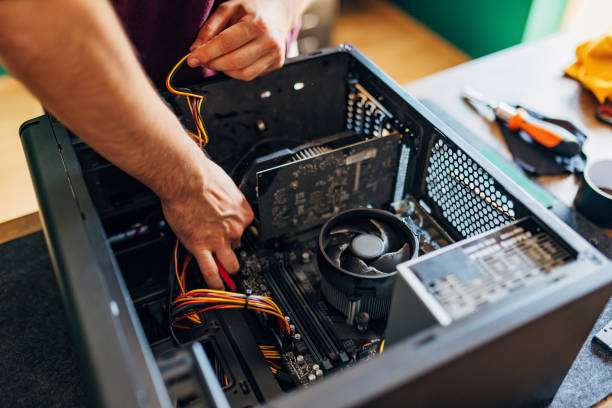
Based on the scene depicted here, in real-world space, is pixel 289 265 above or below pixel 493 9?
above

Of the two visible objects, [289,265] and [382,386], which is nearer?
[382,386]

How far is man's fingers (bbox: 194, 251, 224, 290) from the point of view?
0.70 m

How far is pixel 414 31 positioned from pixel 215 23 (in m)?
2.28

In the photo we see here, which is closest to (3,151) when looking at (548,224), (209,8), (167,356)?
(209,8)

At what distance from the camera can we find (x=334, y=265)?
2.11 feet

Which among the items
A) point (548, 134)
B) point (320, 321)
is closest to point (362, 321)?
point (320, 321)

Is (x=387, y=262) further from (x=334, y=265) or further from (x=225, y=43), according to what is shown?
(x=225, y=43)

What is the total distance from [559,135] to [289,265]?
0.57 metres

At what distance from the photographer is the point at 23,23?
42cm

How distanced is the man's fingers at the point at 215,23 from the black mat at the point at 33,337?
0.42 m

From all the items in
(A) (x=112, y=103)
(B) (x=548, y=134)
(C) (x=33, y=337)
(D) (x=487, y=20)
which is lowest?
(D) (x=487, y=20)

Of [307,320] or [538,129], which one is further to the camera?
[538,129]

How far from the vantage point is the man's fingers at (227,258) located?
0.72m

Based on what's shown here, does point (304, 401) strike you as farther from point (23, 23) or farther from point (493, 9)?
point (493, 9)
